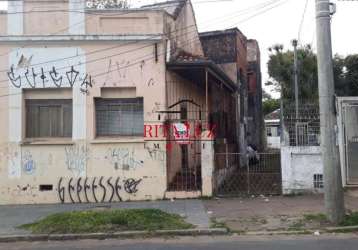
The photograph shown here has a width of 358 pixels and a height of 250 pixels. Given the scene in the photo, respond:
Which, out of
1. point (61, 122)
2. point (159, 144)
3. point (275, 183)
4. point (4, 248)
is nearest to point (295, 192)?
point (275, 183)

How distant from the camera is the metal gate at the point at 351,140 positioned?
13633 mm

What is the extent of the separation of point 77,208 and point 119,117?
2.96 m

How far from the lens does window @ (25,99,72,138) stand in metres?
14.1

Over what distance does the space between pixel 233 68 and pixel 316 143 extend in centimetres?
898

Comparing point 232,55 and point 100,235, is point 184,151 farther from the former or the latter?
point 232,55

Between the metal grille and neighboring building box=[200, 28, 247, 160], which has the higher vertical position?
neighboring building box=[200, 28, 247, 160]

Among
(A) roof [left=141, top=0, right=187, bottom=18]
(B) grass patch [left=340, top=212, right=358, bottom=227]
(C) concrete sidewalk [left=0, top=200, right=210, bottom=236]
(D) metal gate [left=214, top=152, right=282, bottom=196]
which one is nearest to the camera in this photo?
(B) grass patch [left=340, top=212, right=358, bottom=227]

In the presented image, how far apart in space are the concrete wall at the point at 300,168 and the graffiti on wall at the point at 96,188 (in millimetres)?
4194

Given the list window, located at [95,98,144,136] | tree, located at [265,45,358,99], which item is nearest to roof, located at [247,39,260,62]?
tree, located at [265,45,358,99]

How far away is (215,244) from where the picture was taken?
8.46m

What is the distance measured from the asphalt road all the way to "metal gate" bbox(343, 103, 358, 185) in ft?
16.5

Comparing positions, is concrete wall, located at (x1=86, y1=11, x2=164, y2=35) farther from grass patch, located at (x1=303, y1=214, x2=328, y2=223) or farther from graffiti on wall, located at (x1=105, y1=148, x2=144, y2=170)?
grass patch, located at (x1=303, y1=214, x2=328, y2=223)
